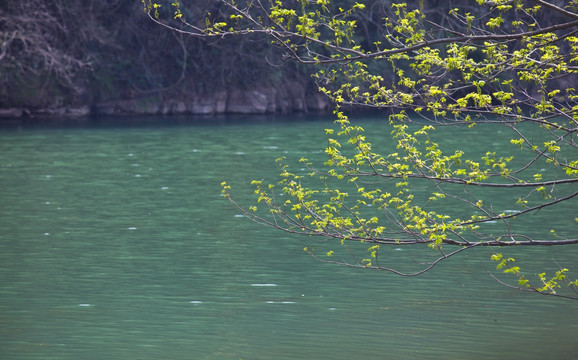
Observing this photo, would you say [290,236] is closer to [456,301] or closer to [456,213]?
[456,213]

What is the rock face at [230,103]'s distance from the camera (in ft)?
125

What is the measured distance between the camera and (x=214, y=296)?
1054cm

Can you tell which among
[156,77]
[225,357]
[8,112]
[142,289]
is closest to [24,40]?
[8,112]

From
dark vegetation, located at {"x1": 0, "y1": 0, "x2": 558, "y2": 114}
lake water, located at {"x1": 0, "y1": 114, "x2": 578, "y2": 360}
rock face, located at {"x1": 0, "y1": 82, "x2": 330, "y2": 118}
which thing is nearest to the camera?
lake water, located at {"x1": 0, "y1": 114, "x2": 578, "y2": 360}

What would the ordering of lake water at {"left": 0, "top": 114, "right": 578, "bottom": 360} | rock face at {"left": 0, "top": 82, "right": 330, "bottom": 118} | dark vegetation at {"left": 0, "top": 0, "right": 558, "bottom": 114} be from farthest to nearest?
rock face at {"left": 0, "top": 82, "right": 330, "bottom": 118}, dark vegetation at {"left": 0, "top": 0, "right": 558, "bottom": 114}, lake water at {"left": 0, "top": 114, "right": 578, "bottom": 360}

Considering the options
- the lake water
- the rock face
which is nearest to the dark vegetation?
the rock face

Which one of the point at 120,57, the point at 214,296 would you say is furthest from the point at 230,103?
the point at 214,296

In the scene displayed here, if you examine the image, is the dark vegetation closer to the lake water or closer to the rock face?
the rock face

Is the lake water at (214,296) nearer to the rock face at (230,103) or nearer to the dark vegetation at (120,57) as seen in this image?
the dark vegetation at (120,57)

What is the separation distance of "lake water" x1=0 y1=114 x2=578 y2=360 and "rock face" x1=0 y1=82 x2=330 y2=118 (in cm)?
1972

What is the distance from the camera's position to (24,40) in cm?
3325

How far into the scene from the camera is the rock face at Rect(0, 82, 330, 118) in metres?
38.1

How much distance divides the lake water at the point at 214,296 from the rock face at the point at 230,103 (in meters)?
19.7

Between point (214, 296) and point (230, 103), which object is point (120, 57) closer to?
point (230, 103)
